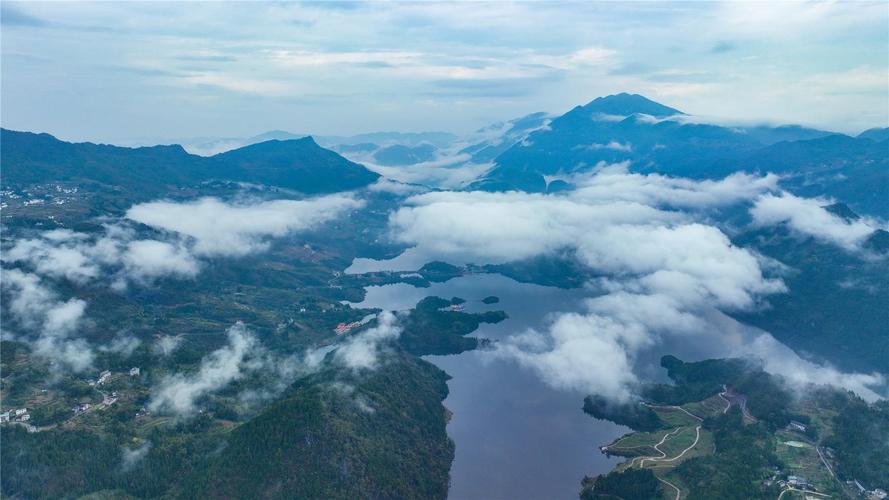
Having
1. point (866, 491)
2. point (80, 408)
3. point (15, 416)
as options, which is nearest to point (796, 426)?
point (866, 491)

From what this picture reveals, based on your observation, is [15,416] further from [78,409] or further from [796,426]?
[796,426]

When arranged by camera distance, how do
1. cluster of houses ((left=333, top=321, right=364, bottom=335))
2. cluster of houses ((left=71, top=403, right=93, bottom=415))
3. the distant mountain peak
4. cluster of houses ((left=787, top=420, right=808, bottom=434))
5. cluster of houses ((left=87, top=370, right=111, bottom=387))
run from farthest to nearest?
the distant mountain peak, cluster of houses ((left=333, top=321, right=364, bottom=335)), cluster of houses ((left=87, top=370, right=111, bottom=387)), cluster of houses ((left=787, top=420, right=808, bottom=434)), cluster of houses ((left=71, top=403, right=93, bottom=415))

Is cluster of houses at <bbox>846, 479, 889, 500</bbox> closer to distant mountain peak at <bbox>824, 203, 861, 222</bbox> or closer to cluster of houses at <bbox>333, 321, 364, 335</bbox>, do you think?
cluster of houses at <bbox>333, 321, 364, 335</bbox>

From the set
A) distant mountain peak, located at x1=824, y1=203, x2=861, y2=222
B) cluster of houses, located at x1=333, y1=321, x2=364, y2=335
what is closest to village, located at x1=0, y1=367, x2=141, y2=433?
cluster of houses, located at x1=333, y1=321, x2=364, y2=335

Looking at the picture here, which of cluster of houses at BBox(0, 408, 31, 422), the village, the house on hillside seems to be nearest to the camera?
the village

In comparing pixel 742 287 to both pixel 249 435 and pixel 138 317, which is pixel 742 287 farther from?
pixel 138 317

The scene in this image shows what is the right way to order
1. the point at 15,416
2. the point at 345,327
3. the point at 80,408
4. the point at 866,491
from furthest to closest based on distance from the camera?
the point at 345,327, the point at 80,408, the point at 15,416, the point at 866,491

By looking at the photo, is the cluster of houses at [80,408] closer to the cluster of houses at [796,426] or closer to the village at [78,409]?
the village at [78,409]

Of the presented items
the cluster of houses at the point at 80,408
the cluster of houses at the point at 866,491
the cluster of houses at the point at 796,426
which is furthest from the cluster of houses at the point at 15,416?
the cluster of houses at the point at 796,426

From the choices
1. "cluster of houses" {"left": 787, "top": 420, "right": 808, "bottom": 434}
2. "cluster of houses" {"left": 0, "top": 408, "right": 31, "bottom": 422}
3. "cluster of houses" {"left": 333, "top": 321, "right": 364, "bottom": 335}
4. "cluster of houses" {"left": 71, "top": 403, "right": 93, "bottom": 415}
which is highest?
"cluster of houses" {"left": 0, "top": 408, "right": 31, "bottom": 422}

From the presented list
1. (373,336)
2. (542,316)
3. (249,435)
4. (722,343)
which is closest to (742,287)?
(722,343)
